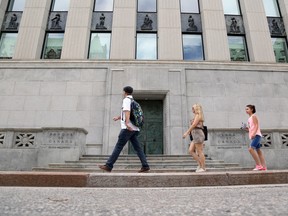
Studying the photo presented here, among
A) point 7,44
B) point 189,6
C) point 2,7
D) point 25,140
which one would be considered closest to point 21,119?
point 25,140

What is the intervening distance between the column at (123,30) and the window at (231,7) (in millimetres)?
6263

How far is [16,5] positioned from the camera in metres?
17.0

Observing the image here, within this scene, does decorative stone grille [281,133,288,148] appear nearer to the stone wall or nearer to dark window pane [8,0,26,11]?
the stone wall

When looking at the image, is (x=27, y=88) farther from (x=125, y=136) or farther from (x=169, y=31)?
(x=125, y=136)

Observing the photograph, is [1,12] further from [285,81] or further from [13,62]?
[285,81]

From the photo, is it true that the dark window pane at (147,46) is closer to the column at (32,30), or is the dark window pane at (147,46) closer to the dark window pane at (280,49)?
the column at (32,30)

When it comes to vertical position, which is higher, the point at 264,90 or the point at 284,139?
the point at 264,90

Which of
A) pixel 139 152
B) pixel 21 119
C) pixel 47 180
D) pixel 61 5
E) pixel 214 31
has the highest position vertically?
pixel 61 5

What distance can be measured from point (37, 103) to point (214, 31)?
11.7 m

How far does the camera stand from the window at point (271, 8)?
17078 mm

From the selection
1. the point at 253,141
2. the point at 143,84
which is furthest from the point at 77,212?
the point at 143,84

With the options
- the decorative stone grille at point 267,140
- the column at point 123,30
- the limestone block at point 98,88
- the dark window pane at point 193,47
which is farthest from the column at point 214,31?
the limestone block at point 98,88

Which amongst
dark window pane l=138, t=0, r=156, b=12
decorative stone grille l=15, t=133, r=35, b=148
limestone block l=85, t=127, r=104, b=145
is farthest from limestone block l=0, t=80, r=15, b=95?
dark window pane l=138, t=0, r=156, b=12

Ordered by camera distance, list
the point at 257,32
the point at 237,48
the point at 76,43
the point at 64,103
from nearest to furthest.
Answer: the point at 64,103
the point at 76,43
the point at 257,32
the point at 237,48
